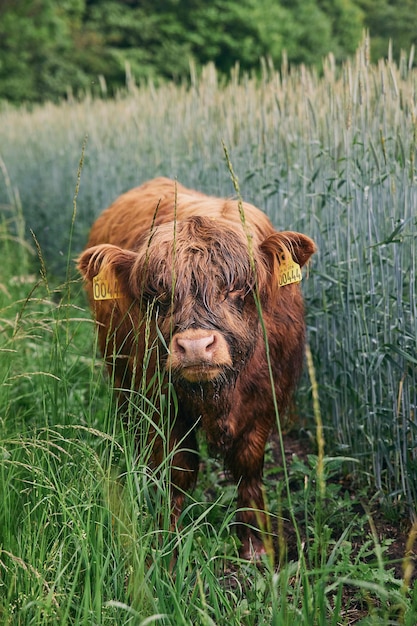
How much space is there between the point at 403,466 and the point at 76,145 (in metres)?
7.17

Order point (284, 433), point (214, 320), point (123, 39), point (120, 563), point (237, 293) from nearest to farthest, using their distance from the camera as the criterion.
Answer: point (120, 563), point (214, 320), point (237, 293), point (284, 433), point (123, 39)

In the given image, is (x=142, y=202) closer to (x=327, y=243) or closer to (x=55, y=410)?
(x=327, y=243)

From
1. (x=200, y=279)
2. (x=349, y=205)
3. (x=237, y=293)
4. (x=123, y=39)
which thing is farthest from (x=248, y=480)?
(x=123, y=39)

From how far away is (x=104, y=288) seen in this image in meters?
3.10

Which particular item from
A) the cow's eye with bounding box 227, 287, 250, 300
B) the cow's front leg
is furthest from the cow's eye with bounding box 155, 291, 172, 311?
the cow's front leg

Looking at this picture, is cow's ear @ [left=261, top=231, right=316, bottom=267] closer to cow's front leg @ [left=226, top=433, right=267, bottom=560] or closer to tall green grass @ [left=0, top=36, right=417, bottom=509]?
tall green grass @ [left=0, top=36, right=417, bottom=509]

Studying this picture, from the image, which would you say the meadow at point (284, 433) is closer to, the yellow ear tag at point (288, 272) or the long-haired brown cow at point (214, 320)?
the long-haired brown cow at point (214, 320)

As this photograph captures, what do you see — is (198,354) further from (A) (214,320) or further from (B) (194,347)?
(A) (214,320)

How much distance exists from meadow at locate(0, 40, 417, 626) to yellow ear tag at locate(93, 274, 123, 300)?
13 cm

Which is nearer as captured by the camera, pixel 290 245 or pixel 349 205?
pixel 290 245

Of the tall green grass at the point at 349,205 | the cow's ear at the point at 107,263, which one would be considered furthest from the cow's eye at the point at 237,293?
the tall green grass at the point at 349,205

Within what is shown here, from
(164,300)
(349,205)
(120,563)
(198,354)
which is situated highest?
(349,205)

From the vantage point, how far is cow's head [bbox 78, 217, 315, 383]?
8.73 ft

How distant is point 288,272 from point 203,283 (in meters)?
→ 0.41
